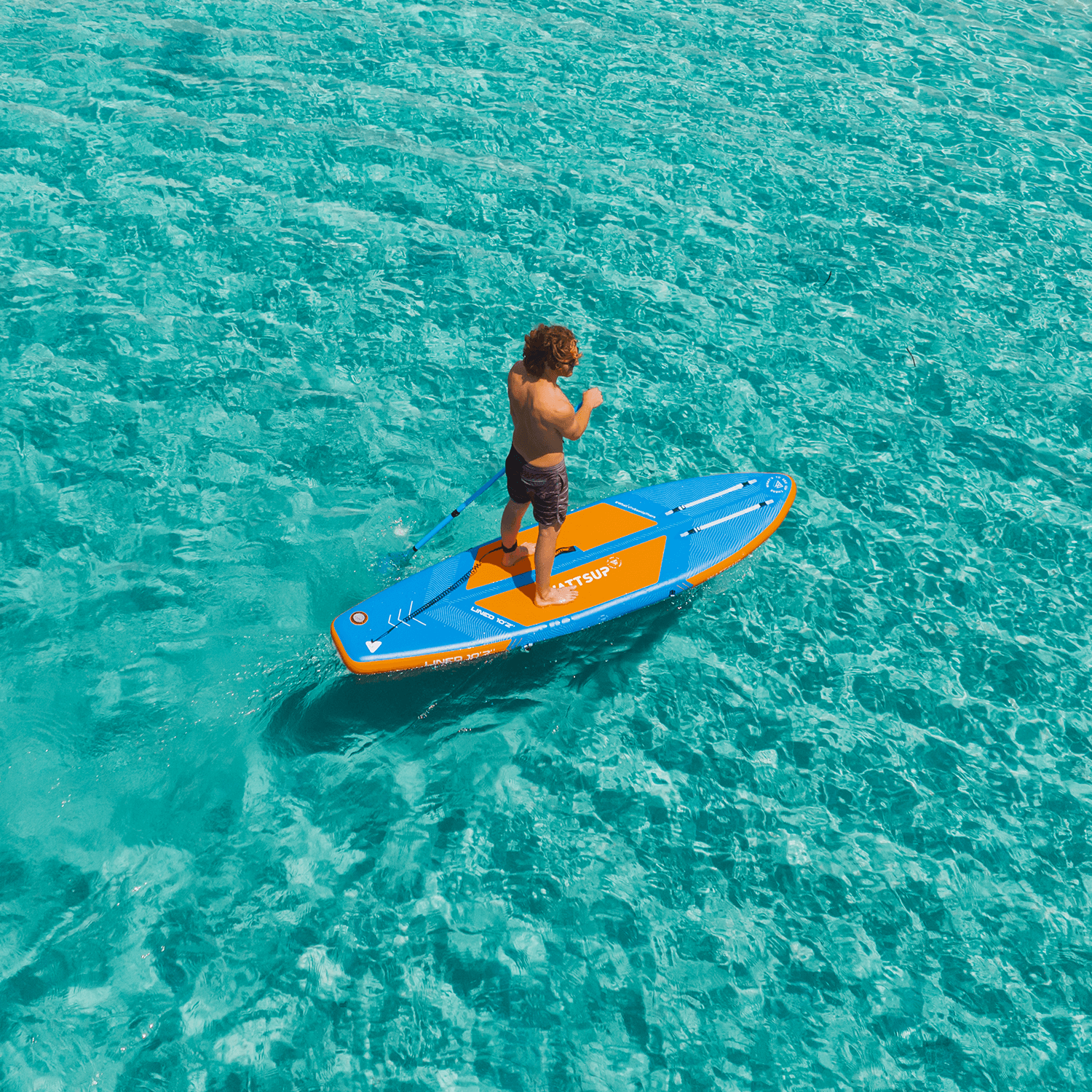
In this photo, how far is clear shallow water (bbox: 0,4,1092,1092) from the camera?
552 cm

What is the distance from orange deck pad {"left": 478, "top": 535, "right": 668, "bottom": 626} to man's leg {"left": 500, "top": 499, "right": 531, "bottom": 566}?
274 millimetres

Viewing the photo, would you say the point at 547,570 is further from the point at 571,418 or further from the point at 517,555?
the point at 571,418

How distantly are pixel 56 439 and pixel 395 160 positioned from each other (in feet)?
18.2

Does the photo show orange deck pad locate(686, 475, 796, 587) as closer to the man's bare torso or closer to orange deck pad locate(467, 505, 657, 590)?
orange deck pad locate(467, 505, 657, 590)

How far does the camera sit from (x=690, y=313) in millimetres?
10023

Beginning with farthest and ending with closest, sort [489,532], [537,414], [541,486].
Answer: [489,532]
[541,486]
[537,414]

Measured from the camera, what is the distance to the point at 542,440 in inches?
252

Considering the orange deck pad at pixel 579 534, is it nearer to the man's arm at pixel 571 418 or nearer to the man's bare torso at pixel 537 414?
the man's bare torso at pixel 537 414

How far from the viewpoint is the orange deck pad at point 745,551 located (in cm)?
755

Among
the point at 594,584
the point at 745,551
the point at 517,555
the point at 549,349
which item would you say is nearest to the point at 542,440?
the point at 549,349

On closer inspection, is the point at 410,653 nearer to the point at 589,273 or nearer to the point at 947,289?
the point at 589,273

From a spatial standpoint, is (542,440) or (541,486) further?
(541,486)

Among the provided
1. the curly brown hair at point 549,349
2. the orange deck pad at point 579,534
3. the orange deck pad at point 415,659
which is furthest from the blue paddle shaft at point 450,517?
the curly brown hair at point 549,349

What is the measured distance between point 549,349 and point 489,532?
2426mm
